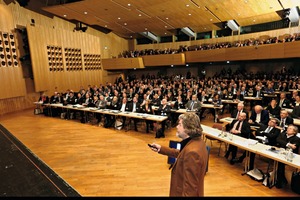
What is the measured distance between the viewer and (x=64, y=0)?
49.2 ft

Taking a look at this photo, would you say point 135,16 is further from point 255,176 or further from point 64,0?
point 255,176

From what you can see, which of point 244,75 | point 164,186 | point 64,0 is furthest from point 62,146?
point 244,75

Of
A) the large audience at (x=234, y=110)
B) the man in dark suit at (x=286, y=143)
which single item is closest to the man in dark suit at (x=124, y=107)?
the large audience at (x=234, y=110)

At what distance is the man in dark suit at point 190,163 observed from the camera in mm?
1829

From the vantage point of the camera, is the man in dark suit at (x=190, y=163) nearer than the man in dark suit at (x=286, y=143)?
Yes

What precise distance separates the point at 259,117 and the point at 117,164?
465cm

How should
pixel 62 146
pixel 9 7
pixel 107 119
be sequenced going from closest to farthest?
1. pixel 62 146
2. pixel 107 119
3. pixel 9 7

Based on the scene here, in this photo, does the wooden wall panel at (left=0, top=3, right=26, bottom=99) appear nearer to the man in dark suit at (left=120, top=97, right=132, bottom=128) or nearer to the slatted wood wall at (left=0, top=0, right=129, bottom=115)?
the slatted wood wall at (left=0, top=0, right=129, bottom=115)

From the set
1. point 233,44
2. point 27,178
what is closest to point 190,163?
point 27,178

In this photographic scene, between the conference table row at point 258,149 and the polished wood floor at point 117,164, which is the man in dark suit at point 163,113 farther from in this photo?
the conference table row at point 258,149

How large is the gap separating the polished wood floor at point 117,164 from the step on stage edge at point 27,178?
1238 millimetres

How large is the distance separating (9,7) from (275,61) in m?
20.3

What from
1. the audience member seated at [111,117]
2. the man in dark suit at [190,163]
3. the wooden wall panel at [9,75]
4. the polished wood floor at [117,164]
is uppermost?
the wooden wall panel at [9,75]

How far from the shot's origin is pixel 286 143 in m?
4.49
